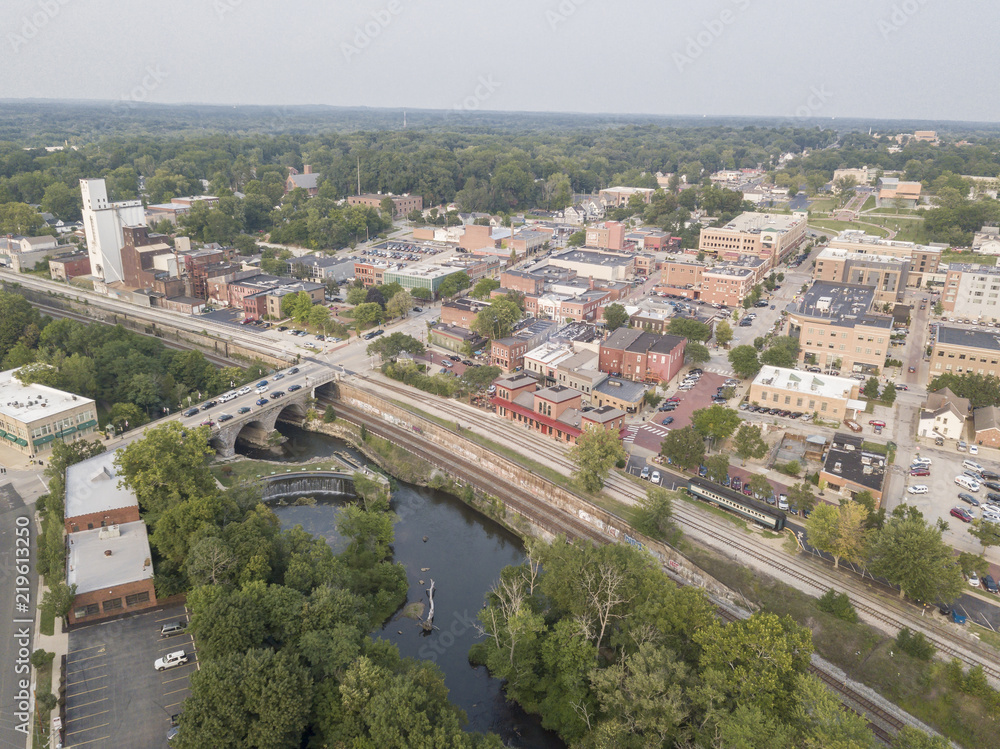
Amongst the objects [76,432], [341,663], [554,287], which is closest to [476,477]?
[341,663]

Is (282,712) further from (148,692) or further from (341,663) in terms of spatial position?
(148,692)

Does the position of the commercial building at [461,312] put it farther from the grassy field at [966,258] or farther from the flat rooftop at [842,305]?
the grassy field at [966,258]

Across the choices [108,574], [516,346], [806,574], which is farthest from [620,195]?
[108,574]

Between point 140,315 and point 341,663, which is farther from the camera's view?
point 140,315

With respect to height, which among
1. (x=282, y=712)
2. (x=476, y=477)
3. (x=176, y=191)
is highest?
(x=176, y=191)

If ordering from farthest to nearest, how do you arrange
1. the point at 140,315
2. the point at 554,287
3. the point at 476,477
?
the point at 554,287, the point at 140,315, the point at 476,477

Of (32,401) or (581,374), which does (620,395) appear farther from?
(32,401)

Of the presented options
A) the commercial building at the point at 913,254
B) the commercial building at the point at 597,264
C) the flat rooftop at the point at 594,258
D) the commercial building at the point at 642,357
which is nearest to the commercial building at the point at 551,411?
the commercial building at the point at 642,357

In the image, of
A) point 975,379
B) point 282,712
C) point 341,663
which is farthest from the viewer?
point 975,379
